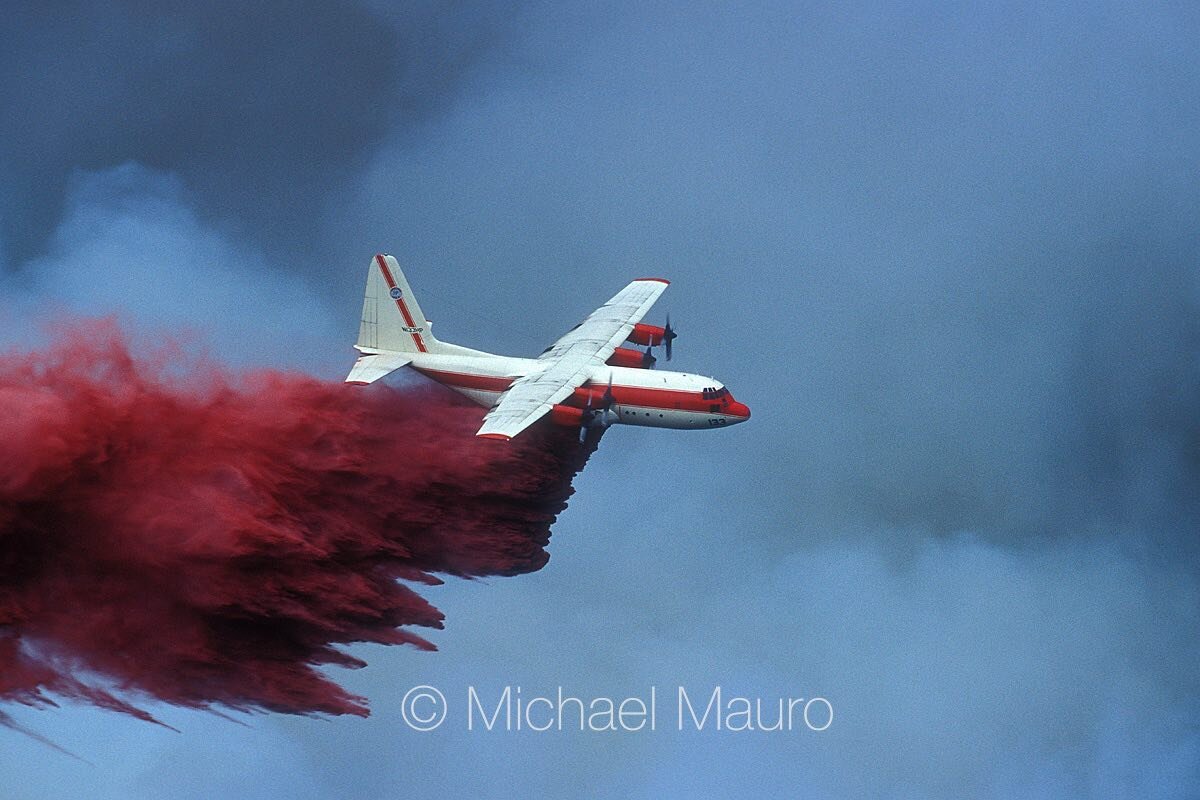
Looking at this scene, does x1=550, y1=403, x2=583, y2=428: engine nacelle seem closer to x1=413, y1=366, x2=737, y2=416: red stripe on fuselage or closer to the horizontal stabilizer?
x1=413, y1=366, x2=737, y2=416: red stripe on fuselage

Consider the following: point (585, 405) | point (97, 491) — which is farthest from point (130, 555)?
point (585, 405)

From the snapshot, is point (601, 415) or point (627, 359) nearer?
point (601, 415)

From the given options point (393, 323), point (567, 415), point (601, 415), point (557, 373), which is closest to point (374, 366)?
point (393, 323)

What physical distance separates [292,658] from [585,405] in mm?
17104

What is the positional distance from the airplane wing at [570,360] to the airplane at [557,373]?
44 mm

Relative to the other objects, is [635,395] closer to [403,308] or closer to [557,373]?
[557,373]

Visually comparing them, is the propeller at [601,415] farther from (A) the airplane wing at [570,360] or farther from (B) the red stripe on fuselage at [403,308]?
(B) the red stripe on fuselage at [403,308]

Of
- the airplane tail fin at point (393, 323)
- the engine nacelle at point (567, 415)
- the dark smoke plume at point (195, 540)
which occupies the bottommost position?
the dark smoke plume at point (195, 540)

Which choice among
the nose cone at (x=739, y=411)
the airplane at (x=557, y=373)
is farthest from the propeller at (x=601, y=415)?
the nose cone at (x=739, y=411)

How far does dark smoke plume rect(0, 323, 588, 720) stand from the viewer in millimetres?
82812

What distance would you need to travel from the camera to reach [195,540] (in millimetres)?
82750

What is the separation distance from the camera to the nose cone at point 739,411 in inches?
3748

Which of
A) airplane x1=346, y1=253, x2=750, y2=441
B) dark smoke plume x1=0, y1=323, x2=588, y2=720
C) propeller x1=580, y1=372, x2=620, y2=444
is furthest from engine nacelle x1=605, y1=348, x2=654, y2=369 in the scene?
dark smoke plume x1=0, y1=323, x2=588, y2=720

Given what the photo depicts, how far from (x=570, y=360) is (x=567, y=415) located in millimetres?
4578
